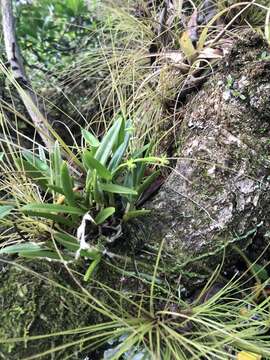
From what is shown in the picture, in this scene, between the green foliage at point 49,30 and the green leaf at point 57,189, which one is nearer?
the green leaf at point 57,189

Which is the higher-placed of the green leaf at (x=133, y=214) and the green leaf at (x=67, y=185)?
the green leaf at (x=67, y=185)

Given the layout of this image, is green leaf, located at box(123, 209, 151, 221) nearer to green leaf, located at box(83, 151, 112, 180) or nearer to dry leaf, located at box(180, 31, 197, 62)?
green leaf, located at box(83, 151, 112, 180)

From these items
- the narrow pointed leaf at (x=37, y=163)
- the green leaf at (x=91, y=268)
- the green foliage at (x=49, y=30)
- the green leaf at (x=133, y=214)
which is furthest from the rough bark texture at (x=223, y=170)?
the green foliage at (x=49, y=30)

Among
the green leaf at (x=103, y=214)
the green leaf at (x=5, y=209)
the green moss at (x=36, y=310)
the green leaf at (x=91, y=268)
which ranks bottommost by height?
the green moss at (x=36, y=310)

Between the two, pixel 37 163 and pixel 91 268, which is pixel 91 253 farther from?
pixel 37 163

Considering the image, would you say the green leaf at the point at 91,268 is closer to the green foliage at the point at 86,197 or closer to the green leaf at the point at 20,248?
the green foliage at the point at 86,197

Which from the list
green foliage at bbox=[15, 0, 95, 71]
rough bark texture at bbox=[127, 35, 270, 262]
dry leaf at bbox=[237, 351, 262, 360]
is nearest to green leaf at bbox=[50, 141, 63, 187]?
rough bark texture at bbox=[127, 35, 270, 262]
